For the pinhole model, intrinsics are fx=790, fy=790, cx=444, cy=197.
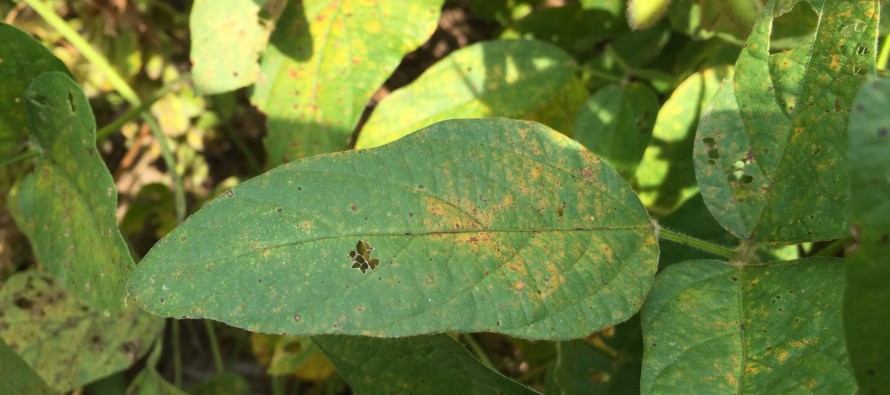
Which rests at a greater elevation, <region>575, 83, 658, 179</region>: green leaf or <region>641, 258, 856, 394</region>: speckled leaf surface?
<region>641, 258, 856, 394</region>: speckled leaf surface

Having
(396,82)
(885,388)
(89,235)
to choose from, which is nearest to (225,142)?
(396,82)

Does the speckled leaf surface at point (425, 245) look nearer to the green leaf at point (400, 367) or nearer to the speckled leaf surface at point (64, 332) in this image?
the green leaf at point (400, 367)

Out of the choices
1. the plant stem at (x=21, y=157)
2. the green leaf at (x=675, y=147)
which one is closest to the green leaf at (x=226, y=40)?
the plant stem at (x=21, y=157)

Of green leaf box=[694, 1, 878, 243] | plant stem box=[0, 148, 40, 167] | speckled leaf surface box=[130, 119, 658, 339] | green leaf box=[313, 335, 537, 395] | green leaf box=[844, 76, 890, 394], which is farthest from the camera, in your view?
plant stem box=[0, 148, 40, 167]

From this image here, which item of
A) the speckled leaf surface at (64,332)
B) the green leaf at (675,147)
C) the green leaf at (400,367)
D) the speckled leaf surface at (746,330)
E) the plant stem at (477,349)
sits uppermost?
the speckled leaf surface at (746,330)

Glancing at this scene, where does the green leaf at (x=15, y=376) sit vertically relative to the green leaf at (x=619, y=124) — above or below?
below

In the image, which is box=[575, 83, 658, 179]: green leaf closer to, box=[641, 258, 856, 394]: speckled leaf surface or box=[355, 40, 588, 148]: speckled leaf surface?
box=[355, 40, 588, 148]: speckled leaf surface

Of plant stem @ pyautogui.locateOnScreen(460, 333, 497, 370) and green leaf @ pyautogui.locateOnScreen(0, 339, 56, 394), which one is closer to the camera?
green leaf @ pyautogui.locateOnScreen(0, 339, 56, 394)

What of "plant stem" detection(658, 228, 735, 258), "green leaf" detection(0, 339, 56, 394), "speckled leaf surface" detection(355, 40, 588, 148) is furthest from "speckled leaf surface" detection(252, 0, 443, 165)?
"plant stem" detection(658, 228, 735, 258)
